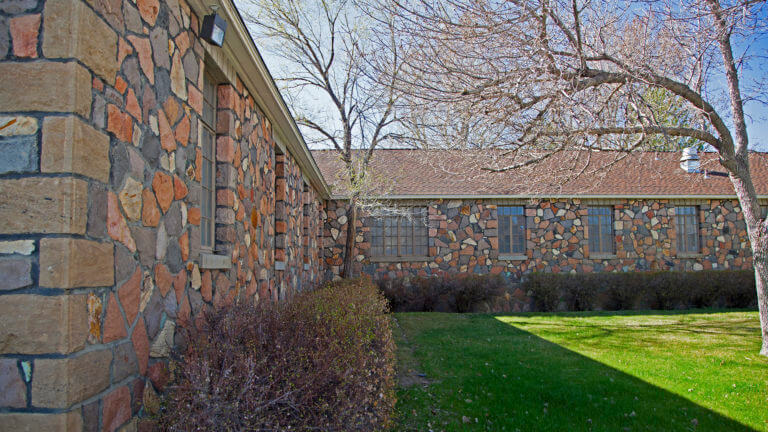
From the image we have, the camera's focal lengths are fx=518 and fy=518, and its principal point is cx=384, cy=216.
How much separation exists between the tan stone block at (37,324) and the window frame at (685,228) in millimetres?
17311

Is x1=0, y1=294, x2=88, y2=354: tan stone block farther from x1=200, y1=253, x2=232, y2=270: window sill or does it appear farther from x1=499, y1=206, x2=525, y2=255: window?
x1=499, y1=206, x2=525, y2=255: window

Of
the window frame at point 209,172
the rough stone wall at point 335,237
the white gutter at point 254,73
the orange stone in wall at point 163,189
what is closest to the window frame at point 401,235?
the rough stone wall at point 335,237

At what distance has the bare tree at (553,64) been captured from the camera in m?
5.75

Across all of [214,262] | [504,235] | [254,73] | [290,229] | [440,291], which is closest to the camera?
[214,262]

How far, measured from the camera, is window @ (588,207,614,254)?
616 inches

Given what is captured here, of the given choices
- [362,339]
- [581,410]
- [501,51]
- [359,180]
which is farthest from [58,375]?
[359,180]

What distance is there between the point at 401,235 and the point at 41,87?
12993mm

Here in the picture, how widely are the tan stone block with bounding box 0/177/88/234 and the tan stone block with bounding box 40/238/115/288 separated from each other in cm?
6

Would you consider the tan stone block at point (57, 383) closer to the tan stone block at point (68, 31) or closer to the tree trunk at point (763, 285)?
the tan stone block at point (68, 31)

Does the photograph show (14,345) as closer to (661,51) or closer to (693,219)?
(661,51)

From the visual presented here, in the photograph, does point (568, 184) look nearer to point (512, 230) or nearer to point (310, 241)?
point (512, 230)

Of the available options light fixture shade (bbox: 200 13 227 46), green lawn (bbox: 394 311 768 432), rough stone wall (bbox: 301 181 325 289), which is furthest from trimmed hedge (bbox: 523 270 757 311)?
light fixture shade (bbox: 200 13 227 46)

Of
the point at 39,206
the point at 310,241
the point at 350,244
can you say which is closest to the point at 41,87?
the point at 39,206

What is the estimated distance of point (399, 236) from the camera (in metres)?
15.2
